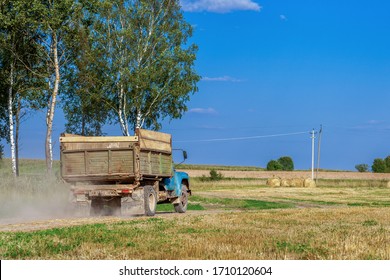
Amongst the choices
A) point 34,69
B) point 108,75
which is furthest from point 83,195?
point 108,75

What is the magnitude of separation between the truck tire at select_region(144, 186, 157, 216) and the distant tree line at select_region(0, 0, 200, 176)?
19.5m

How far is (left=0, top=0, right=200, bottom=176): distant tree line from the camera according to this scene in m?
47.6

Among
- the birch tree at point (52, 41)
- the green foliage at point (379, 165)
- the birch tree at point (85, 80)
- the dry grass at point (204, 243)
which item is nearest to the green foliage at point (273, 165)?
the green foliage at point (379, 165)

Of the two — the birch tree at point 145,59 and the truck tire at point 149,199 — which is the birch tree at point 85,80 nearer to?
the birch tree at point 145,59

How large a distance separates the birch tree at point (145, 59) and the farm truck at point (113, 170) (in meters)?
26.5

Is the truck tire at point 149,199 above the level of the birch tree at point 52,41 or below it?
below

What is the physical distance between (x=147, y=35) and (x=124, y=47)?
2.61 m

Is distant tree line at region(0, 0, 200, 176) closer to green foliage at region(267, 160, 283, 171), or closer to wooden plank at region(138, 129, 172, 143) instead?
wooden plank at region(138, 129, 172, 143)

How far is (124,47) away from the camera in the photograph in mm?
55188

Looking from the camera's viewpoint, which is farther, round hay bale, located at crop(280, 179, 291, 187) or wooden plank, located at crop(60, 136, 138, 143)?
round hay bale, located at crop(280, 179, 291, 187)

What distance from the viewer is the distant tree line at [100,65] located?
47594 millimetres

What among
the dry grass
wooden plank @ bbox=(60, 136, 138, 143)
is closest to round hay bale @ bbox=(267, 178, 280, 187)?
wooden plank @ bbox=(60, 136, 138, 143)

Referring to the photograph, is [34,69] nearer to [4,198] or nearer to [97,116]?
[97,116]
